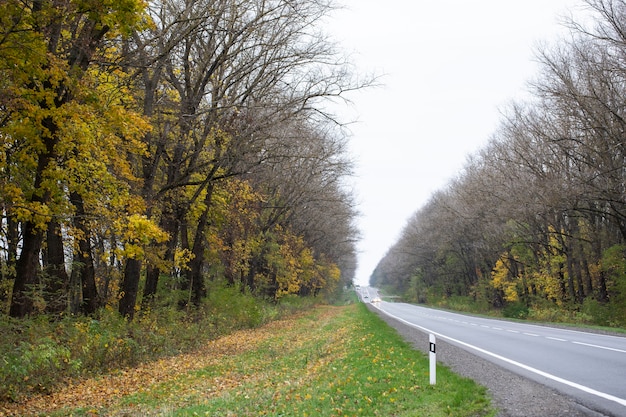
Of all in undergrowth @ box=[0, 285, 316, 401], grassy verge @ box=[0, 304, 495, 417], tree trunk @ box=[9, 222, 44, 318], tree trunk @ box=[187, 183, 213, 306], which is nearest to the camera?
grassy verge @ box=[0, 304, 495, 417]

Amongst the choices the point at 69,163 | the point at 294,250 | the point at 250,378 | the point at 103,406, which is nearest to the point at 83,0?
the point at 69,163

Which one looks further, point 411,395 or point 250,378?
point 250,378

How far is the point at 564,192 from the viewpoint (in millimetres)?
25906

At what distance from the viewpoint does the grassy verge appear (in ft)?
25.1

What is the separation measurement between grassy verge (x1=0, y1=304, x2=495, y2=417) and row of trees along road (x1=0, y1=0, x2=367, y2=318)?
2913mm

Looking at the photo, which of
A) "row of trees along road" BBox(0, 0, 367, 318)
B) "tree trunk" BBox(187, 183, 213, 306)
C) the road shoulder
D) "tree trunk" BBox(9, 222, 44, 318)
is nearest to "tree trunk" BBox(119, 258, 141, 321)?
"row of trees along road" BBox(0, 0, 367, 318)

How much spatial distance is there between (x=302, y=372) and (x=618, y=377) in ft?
21.5

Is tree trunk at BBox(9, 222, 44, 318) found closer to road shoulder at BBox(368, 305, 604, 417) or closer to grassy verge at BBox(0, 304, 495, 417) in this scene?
grassy verge at BBox(0, 304, 495, 417)

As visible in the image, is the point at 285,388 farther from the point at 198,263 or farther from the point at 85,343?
the point at 198,263

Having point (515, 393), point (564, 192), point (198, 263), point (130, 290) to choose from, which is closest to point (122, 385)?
point (130, 290)

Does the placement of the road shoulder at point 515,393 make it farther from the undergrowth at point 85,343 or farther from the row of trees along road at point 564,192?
the row of trees along road at point 564,192

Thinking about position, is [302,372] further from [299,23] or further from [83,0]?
[299,23]

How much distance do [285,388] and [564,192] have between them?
21.3m

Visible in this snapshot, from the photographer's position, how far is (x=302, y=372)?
12102 mm
